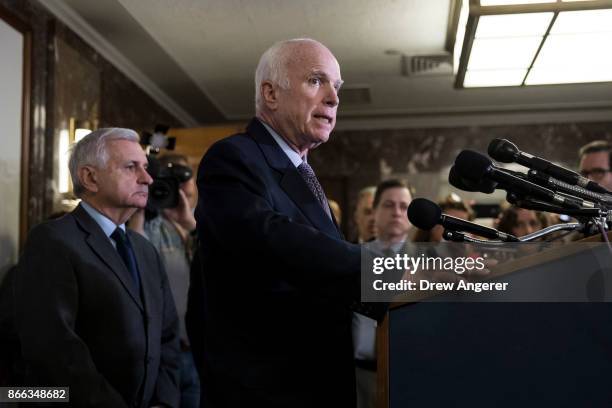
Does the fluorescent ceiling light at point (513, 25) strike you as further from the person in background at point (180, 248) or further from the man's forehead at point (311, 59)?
the man's forehead at point (311, 59)

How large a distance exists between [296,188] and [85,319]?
→ 86cm

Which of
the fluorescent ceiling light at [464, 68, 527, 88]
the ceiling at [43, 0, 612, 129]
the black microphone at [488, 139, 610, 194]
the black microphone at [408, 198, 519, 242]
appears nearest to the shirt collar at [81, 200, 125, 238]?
the black microphone at [408, 198, 519, 242]

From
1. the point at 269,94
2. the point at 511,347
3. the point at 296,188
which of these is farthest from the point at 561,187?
the point at 269,94

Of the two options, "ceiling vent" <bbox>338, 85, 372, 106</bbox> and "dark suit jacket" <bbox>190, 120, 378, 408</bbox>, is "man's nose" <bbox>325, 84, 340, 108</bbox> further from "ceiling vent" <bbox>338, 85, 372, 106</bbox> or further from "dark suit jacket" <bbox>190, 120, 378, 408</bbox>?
"ceiling vent" <bbox>338, 85, 372, 106</bbox>

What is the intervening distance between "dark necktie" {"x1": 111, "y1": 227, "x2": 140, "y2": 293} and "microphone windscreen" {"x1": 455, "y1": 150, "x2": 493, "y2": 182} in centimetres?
121

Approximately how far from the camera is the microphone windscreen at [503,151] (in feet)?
3.53

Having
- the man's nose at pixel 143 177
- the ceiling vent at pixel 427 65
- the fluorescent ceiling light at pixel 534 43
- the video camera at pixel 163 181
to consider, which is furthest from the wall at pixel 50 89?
the fluorescent ceiling light at pixel 534 43

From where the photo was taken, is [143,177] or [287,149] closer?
[287,149]

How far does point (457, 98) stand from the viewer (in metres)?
6.35

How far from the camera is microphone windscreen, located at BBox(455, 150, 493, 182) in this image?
1038mm

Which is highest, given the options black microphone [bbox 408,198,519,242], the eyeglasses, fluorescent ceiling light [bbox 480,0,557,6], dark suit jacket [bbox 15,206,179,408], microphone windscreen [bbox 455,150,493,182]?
fluorescent ceiling light [bbox 480,0,557,6]

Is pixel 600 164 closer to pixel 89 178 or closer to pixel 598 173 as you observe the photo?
pixel 598 173

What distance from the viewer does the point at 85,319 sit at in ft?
5.90

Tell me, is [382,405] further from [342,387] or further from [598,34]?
[598,34]
